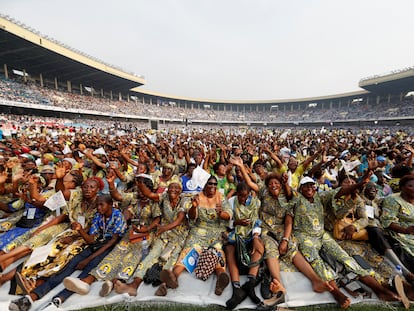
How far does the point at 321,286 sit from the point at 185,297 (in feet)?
5.08

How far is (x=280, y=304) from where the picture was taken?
215 cm

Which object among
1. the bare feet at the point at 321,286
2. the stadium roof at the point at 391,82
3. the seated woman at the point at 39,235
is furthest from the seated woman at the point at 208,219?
the stadium roof at the point at 391,82

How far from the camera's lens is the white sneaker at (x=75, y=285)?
2139 mm

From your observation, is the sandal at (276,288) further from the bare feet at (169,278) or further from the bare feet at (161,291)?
the bare feet at (161,291)

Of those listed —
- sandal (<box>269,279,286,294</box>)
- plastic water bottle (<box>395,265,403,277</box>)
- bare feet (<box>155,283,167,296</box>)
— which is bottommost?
bare feet (<box>155,283,167,296</box>)

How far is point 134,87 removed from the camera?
39688 mm

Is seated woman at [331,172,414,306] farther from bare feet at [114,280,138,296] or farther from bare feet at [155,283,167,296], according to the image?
bare feet at [114,280,138,296]

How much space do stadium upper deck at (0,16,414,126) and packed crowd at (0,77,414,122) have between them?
24 cm

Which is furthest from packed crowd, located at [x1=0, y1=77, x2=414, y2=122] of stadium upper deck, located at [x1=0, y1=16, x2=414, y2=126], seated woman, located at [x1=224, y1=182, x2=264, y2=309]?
seated woman, located at [x1=224, y1=182, x2=264, y2=309]

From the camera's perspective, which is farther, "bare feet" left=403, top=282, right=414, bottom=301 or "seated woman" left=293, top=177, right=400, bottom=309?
"seated woman" left=293, top=177, right=400, bottom=309

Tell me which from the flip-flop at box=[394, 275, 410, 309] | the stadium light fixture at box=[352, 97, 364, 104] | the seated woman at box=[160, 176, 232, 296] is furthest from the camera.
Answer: the stadium light fixture at box=[352, 97, 364, 104]

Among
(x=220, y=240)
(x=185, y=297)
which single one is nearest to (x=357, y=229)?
(x=220, y=240)

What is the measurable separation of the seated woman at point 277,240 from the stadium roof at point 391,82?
125ft

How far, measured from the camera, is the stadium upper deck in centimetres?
2139
